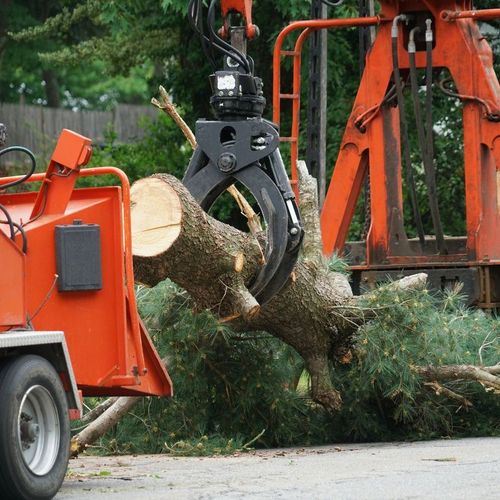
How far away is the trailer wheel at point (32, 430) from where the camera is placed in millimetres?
6301

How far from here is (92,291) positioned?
23.5ft

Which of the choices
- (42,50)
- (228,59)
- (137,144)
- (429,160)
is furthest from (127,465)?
(42,50)

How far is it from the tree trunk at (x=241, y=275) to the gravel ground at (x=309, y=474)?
730mm

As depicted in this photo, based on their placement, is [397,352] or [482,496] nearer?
[482,496]

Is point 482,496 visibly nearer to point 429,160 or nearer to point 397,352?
point 397,352

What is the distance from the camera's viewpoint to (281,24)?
19438 millimetres

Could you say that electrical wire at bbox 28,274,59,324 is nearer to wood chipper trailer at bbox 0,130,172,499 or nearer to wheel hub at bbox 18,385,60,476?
wood chipper trailer at bbox 0,130,172,499

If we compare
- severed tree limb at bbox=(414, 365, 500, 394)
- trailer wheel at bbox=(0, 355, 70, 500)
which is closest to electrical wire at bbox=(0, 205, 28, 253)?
trailer wheel at bbox=(0, 355, 70, 500)

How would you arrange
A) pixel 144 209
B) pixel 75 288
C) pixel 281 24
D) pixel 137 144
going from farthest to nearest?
pixel 137 144
pixel 281 24
pixel 144 209
pixel 75 288

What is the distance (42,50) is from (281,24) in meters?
12.2

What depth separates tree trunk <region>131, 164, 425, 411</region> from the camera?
7902 millimetres

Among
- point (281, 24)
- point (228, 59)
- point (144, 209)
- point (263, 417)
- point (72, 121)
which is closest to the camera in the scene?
point (144, 209)

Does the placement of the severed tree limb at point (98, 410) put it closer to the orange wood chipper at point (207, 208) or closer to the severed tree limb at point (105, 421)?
the severed tree limb at point (105, 421)

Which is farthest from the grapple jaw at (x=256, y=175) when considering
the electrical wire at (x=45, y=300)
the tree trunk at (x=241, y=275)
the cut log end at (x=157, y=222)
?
the electrical wire at (x=45, y=300)
